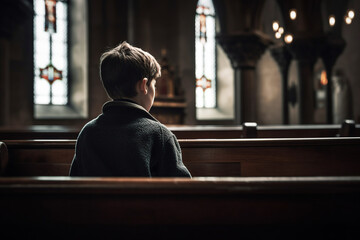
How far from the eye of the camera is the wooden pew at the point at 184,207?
2.93ft

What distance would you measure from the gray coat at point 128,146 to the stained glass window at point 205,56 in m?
9.08

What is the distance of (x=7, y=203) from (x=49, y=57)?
7649 millimetres

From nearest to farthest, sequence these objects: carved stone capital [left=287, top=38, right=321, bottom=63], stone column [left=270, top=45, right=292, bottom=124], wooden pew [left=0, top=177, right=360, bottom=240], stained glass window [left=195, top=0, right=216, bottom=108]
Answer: wooden pew [left=0, top=177, right=360, bottom=240], carved stone capital [left=287, top=38, right=321, bottom=63], stone column [left=270, top=45, right=292, bottom=124], stained glass window [left=195, top=0, right=216, bottom=108]

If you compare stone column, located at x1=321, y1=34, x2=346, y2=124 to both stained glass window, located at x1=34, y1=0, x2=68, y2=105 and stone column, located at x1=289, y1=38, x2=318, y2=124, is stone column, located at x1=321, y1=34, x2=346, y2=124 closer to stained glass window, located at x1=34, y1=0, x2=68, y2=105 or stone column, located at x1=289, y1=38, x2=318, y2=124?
stone column, located at x1=289, y1=38, x2=318, y2=124

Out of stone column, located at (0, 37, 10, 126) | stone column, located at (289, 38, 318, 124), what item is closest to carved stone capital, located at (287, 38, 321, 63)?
stone column, located at (289, 38, 318, 124)

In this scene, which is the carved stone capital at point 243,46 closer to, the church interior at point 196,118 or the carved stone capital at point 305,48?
the church interior at point 196,118

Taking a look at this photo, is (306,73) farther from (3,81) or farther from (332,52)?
(3,81)

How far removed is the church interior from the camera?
917 mm

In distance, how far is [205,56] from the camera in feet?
34.2

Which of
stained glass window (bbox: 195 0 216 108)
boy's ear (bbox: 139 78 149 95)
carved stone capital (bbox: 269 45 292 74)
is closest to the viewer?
boy's ear (bbox: 139 78 149 95)

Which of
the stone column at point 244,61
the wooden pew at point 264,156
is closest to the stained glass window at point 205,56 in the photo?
the stone column at point 244,61

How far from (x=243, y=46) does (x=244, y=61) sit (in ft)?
1.12

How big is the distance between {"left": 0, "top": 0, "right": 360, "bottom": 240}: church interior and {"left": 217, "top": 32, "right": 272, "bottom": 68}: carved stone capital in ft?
0.08

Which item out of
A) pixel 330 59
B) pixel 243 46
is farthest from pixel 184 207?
pixel 330 59
